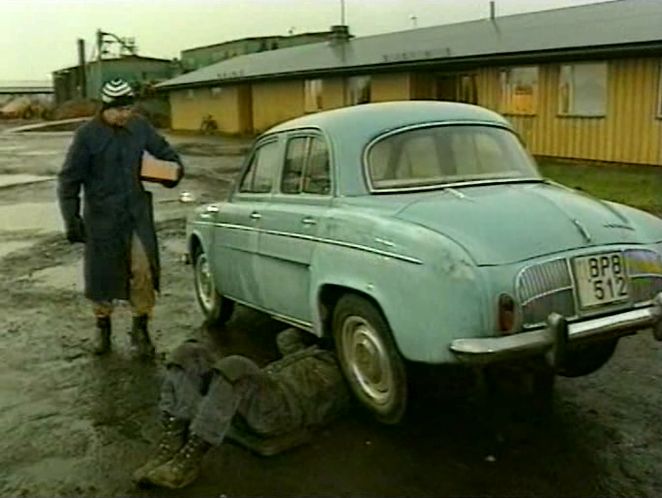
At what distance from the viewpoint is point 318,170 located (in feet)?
17.0

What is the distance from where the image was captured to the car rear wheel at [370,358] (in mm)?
4258

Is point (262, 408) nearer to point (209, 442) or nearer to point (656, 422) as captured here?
point (209, 442)

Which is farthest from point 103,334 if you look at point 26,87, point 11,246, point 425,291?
point 26,87

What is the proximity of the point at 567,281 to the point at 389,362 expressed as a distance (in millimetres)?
1033

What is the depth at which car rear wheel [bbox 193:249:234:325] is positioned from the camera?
670 centimetres

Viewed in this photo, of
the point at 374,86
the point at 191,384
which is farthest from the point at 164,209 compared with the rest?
the point at 374,86

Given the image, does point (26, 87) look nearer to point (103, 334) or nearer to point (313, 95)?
point (313, 95)

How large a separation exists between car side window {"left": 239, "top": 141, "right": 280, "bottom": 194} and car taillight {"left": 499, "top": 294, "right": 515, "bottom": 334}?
2493mm

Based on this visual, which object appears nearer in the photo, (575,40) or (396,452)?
(396,452)

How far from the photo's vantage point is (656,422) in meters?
4.43

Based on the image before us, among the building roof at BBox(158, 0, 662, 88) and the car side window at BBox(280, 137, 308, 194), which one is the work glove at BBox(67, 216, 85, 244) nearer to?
the car side window at BBox(280, 137, 308, 194)

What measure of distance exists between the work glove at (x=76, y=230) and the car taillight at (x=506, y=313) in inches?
139

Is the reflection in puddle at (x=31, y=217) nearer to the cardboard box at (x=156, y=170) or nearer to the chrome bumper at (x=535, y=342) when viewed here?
the cardboard box at (x=156, y=170)

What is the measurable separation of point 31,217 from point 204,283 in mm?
8119
